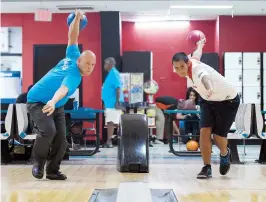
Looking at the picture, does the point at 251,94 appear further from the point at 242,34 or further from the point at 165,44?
the point at 165,44

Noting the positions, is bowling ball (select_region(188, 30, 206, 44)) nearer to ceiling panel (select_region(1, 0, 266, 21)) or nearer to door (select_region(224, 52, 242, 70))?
ceiling panel (select_region(1, 0, 266, 21))

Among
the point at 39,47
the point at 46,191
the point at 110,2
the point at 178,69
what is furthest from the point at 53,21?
the point at 46,191

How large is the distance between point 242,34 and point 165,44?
6.50ft

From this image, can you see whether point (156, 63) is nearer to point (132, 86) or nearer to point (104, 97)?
point (132, 86)

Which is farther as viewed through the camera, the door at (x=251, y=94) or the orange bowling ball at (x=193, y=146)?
the door at (x=251, y=94)

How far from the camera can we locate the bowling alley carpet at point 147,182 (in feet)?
11.8

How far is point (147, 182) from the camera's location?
4.53 m

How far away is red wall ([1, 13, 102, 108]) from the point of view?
11.8 m

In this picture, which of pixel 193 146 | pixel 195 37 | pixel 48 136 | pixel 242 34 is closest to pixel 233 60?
pixel 242 34

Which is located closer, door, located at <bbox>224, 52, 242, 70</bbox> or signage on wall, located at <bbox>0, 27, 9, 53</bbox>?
door, located at <bbox>224, 52, 242, 70</bbox>

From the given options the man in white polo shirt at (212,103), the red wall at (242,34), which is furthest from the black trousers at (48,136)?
the red wall at (242,34)

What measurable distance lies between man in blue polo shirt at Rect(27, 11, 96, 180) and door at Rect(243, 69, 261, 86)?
7.48 m

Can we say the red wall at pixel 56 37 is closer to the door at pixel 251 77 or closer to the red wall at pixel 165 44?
the red wall at pixel 165 44

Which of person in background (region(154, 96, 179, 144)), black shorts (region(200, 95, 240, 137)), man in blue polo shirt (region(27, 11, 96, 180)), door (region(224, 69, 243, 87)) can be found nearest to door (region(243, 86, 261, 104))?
door (region(224, 69, 243, 87))
